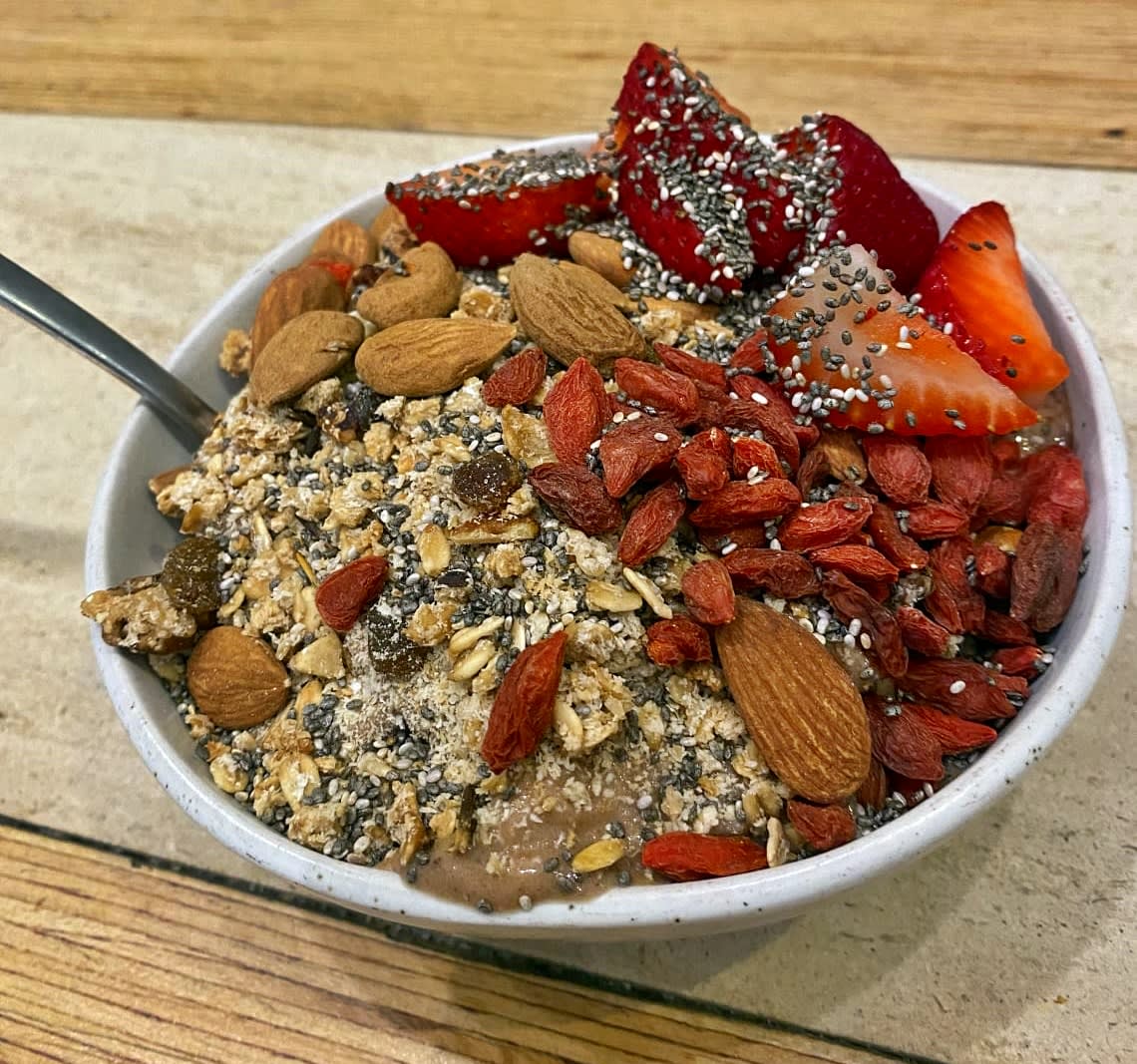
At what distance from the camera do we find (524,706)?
0.65m

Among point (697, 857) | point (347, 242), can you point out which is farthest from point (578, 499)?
point (347, 242)

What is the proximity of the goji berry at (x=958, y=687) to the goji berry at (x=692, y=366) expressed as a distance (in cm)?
29

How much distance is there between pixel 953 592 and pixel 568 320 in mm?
400

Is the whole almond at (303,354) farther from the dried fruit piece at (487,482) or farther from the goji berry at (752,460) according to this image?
the goji berry at (752,460)

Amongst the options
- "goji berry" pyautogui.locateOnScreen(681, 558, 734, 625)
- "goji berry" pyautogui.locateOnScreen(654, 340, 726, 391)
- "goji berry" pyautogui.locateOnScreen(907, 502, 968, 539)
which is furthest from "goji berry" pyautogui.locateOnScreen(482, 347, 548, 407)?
"goji berry" pyautogui.locateOnScreen(907, 502, 968, 539)

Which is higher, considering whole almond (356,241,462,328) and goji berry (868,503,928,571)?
whole almond (356,241,462,328)

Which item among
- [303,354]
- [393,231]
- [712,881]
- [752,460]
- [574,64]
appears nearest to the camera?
[712,881]

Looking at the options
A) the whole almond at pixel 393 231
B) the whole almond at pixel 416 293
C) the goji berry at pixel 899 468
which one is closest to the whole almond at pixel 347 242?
the whole almond at pixel 393 231

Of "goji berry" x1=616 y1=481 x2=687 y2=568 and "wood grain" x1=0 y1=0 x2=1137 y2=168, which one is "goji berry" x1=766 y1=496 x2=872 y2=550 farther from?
"wood grain" x1=0 y1=0 x2=1137 y2=168

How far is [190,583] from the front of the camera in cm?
80

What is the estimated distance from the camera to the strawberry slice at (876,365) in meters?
0.76

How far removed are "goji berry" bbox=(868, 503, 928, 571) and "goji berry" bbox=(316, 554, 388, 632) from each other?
40cm

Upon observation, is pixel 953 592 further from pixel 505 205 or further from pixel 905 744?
pixel 505 205

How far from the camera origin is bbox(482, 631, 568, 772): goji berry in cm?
65
